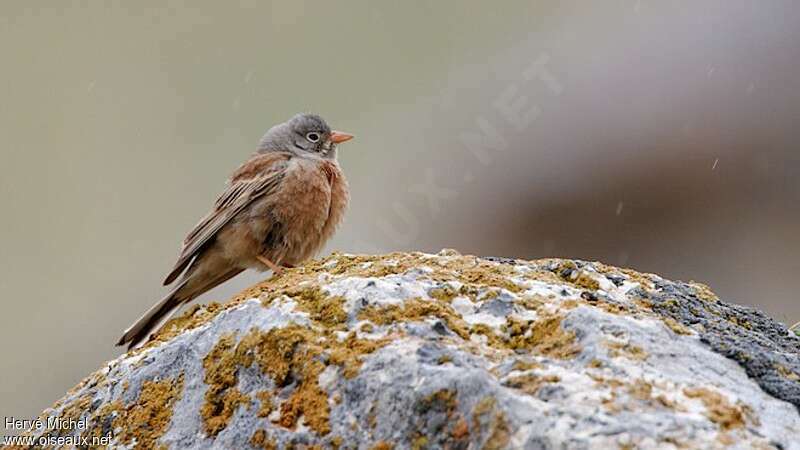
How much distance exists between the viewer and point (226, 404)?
11.5 ft

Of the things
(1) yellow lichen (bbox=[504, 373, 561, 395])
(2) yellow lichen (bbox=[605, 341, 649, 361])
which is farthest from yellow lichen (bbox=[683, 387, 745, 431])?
(1) yellow lichen (bbox=[504, 373, 561, 395])

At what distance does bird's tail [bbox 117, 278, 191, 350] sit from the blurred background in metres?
4.32

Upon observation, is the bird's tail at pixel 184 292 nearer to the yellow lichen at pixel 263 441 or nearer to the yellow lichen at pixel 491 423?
the yellow lichen at pixel 263 441

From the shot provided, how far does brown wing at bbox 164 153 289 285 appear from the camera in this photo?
761cm

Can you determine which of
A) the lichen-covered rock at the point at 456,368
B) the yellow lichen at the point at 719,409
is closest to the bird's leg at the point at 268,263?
the lichen-covered rock at the point at 456,368

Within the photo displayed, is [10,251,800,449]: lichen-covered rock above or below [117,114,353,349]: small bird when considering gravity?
below

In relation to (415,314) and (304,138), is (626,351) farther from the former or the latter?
(304,138)

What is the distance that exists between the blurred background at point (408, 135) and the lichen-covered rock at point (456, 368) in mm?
5778

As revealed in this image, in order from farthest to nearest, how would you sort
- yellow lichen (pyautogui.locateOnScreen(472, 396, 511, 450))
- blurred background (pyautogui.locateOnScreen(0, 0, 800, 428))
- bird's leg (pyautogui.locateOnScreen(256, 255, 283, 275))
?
Answer: blurred background (pyautogui.locateOnScreen(0, 0, 800, 428))
bird's leg (pyautogui.locateOnScreen(256, 255, 283, 275))
yellow lichen (pyautogui.locateOnScreen(472, 396, 511, 450))

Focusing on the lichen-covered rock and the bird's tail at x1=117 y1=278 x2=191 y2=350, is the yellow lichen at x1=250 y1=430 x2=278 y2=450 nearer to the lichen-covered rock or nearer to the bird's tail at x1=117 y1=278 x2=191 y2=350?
the lichen-covered rock

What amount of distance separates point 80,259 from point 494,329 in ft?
47.0

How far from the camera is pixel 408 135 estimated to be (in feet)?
59.2

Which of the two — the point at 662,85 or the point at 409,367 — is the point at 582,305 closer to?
the point at 409,367

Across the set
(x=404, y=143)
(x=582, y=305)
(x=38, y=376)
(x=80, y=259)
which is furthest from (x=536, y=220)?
(x=582, y=305)
